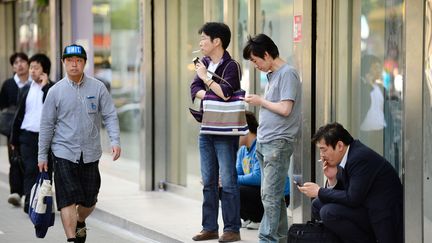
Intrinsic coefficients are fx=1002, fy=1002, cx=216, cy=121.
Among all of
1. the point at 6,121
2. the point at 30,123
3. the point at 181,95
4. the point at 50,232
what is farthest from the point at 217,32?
the point at 6,121

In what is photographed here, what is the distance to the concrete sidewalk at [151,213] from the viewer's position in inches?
363

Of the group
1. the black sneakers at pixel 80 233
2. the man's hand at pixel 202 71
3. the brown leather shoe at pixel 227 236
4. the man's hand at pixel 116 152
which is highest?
the man's hand at pixel 202 71

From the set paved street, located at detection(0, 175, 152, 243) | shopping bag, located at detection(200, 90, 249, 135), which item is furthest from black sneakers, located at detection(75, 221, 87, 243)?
shopping bag, located at detection(200, 90, 249, 135)

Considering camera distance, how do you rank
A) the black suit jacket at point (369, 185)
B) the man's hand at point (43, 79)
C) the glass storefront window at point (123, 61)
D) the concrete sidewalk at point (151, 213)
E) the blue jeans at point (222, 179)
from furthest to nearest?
the glass storefront window at point (123, 61)
the man's hand at point (43, 79)
the concrete sidewalk at point (151, 213)
the blue jeans at point (222, 179)
the black suit jacket at point (369, 185)

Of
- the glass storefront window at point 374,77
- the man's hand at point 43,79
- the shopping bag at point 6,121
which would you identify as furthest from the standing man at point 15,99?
the glass storefront window at point 374,77

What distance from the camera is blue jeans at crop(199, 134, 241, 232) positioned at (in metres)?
8.45

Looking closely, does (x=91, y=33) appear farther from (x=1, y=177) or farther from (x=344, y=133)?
(x=344, y=133)

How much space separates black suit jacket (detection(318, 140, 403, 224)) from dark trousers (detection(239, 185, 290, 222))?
6.87 feet

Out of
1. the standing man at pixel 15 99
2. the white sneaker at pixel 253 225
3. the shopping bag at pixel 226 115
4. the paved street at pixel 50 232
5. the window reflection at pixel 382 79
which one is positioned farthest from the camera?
the standing man at pixel 15 99

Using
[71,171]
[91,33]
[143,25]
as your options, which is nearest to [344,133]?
[71,171]

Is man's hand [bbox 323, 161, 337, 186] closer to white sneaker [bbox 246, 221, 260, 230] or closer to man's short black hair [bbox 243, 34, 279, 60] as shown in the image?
man's short black hair [bbox 243, 34, 279, 60]

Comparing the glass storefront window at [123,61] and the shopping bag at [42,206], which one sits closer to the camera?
the shopping bag at [42,206]

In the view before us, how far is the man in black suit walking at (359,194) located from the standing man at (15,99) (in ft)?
17.6

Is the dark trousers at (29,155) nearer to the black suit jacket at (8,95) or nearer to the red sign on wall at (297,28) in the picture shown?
the black suit jacket at (8,95)
